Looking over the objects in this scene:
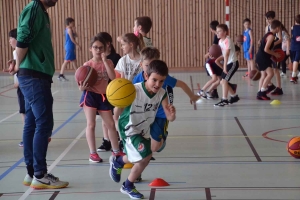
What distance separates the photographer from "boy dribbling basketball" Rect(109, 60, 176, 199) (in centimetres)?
433

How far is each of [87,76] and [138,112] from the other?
4.23 feet

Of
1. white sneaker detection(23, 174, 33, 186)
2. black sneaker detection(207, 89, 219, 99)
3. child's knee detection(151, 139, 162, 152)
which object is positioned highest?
child's knee detection(151, 139, 162, 152)

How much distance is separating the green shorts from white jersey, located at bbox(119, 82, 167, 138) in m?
0.06

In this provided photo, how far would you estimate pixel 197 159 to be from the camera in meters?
5.84

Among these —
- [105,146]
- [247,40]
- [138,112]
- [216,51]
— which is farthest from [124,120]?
[247,40]

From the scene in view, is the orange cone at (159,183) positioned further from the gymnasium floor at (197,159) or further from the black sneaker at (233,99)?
the black sneaker at (233,99)

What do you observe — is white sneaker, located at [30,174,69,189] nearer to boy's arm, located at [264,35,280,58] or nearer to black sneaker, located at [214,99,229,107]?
black sneaker, located at [214,99,229,107]

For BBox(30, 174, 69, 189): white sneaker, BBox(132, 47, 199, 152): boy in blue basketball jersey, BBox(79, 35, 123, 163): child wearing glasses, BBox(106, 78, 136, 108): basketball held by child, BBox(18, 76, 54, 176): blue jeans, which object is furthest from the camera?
BBox(79, 35, 123, 163): child wearing glasses

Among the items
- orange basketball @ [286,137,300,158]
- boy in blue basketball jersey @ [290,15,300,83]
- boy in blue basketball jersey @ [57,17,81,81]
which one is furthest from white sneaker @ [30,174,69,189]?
boy in blue basketball jersey @ [57,17,81,81]

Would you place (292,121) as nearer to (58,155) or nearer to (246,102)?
(246,102)

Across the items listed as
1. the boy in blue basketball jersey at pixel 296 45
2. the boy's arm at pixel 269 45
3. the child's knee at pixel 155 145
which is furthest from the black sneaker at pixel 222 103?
the child's knee at pixel 155 145

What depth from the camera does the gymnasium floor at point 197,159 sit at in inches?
182

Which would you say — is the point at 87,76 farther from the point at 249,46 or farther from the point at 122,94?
the point at 249,46

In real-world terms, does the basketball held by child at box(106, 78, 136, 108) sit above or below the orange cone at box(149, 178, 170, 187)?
above
